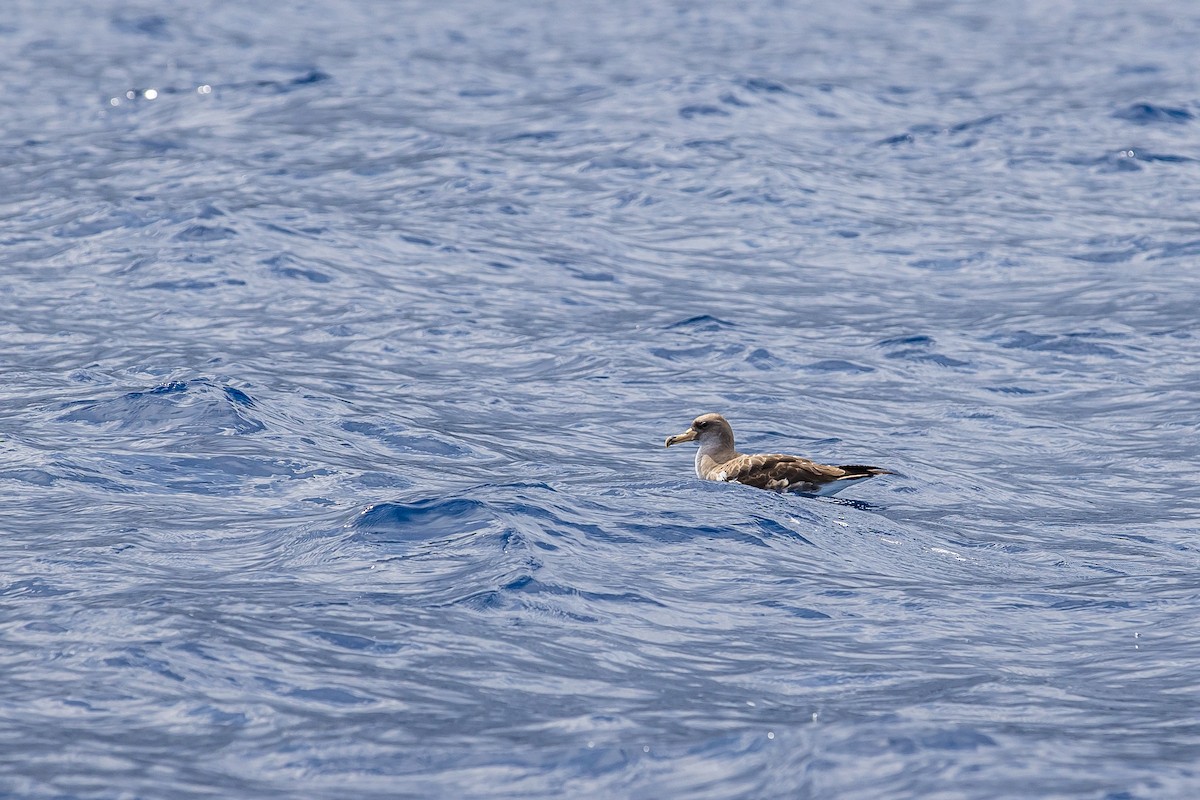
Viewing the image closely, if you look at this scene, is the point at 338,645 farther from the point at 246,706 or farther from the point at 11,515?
the point at 11,515

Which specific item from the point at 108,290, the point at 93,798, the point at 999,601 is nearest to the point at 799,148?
the point at 108,290

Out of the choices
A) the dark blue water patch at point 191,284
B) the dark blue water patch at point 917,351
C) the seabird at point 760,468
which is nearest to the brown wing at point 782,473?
the seabird at point 760,468

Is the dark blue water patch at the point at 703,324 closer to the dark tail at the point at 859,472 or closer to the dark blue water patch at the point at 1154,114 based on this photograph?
the dark tail at the point at 859,472

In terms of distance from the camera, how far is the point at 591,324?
1780 centimetres

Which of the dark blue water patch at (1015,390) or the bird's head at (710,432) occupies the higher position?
the bird's head at (710,432)

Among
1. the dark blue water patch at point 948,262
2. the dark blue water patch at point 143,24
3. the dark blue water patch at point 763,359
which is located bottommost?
the dark blue water patch at point 948,262

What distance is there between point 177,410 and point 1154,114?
2025 cm

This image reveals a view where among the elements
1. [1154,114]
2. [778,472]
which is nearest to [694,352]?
[778,472]

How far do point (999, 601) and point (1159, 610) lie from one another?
93 cm

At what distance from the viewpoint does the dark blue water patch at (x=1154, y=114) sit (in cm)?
2836

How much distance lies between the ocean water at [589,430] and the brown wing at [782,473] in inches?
7.5

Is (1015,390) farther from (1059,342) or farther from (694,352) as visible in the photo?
(694,352)

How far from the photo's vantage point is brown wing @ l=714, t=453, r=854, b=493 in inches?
481

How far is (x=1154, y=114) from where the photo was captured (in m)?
28.8
